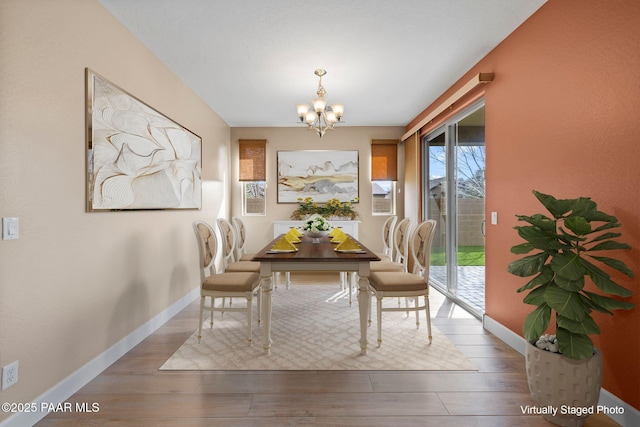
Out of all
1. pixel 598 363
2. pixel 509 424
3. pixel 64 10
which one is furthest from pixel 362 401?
pixel 64 10

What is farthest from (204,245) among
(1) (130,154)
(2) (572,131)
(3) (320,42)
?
(2) (572,131)

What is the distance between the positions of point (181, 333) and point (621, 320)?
10.6 ft

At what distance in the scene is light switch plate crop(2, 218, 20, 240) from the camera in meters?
1.62

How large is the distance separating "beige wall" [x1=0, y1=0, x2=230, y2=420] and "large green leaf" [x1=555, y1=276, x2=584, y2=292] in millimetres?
2782

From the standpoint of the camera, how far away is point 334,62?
3.36 m

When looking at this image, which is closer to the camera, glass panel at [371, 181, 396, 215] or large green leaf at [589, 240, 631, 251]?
large green leaf at [589, 240, 631, 251]

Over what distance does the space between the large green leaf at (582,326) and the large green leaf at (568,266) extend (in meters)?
0.23

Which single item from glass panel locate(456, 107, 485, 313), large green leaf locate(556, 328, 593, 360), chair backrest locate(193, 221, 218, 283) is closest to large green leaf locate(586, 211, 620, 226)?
large green leaf locate(556, 328, 593, 360)

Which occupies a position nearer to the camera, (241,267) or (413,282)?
(413,282)

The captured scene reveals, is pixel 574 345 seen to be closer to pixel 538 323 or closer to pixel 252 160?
pixel 538 323

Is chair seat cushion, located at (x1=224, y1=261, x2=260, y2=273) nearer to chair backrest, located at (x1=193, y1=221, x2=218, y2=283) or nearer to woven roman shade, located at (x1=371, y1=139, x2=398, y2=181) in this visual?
chair backrest, located at (x1=193, y1=221, x2=218, y2=283)

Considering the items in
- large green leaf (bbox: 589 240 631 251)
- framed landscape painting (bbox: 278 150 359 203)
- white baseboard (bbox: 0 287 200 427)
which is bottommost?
white baseboard (bbox: 0 287 200 427)

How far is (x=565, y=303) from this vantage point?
166 centimetres

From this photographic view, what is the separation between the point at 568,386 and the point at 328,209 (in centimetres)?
443
